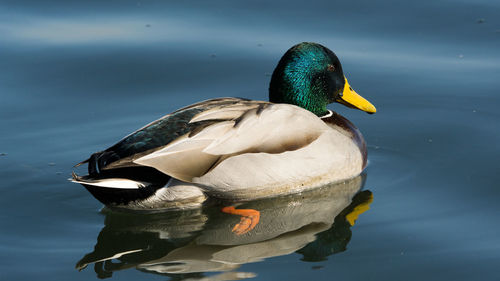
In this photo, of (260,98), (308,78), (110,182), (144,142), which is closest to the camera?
(110,182)

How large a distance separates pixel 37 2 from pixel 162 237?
5448mm

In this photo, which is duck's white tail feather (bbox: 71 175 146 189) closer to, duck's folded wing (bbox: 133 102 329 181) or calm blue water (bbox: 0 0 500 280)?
duck's folded wing (bbox: 133 102 329 181)

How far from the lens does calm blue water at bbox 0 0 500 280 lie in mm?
5652

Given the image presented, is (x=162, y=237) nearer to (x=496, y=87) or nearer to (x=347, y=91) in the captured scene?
(x=347, y=91)

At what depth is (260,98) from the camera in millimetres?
8562

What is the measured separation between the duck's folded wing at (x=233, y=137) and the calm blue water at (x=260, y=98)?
46 cm

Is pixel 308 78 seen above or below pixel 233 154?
above

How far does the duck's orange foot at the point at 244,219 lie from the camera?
618cm

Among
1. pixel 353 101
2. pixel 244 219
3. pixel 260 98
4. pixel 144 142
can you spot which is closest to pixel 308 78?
pixel 353 101

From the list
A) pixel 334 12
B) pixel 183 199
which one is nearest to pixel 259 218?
pixel 183 199

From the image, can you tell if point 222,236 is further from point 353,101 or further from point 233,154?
point 353,101

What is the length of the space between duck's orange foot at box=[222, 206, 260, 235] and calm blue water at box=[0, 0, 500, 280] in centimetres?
9

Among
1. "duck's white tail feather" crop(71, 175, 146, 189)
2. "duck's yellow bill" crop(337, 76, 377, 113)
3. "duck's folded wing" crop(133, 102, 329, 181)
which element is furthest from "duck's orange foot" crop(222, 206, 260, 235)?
"duck's yellow bill" crop(337, 76, 377, 113)

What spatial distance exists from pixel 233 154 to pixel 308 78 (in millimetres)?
1225
